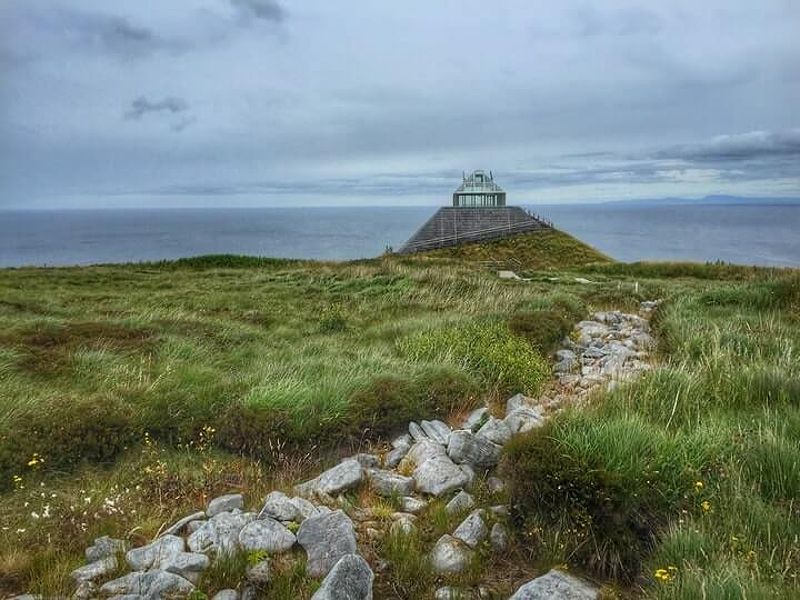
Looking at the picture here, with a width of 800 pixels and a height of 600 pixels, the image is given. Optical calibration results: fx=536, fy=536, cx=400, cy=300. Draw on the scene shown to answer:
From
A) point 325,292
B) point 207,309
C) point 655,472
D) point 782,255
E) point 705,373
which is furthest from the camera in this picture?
point 782,255

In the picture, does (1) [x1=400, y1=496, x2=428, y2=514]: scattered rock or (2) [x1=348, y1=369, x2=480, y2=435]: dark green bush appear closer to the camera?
(1) [x1=400, y1=496, x2=428, y2=514]: scattered rock

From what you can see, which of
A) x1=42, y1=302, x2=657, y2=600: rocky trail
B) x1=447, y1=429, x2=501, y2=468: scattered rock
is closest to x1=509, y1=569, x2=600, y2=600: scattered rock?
x1=42, y1=302, x2=657, y2=600: rocky trail

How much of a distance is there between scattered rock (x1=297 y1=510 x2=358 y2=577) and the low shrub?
4.64 metres

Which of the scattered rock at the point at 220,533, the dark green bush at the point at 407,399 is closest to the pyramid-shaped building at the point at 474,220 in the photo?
the dark green bush at the point at 407,399

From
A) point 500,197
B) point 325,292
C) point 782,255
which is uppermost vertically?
point 500,197

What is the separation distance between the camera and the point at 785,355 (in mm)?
7719

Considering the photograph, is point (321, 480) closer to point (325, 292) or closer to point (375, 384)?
point (375, 384)

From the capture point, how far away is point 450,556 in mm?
4020

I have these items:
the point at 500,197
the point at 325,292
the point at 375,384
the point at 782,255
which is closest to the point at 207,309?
the point at 325,292

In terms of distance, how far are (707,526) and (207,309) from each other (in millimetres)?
16286

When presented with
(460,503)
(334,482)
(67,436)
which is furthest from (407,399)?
(67,436)

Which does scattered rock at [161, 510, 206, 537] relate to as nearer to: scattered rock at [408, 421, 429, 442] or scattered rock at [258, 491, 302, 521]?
scattered rock at [258, 491, 302, 521]

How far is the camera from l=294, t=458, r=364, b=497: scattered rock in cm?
516

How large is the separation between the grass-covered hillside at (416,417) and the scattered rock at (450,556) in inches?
6.3
